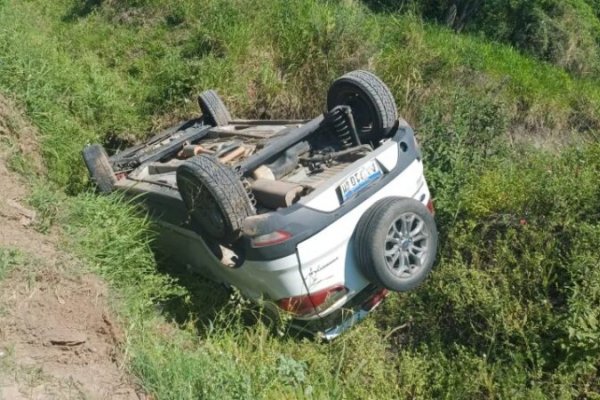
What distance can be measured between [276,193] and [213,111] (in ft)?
7.55

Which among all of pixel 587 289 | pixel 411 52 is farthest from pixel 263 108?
pixel 587 289

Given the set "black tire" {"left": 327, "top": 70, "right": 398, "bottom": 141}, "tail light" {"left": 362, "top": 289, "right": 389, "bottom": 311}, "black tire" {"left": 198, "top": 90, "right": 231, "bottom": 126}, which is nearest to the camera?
"tail light" {"left": 362, "top": 289, "right": 389, "bottom": 311}

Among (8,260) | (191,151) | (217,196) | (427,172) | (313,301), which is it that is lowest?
(427,172)

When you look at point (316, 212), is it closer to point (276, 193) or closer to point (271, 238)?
point (271, 238)

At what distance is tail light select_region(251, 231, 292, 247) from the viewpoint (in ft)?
13.5

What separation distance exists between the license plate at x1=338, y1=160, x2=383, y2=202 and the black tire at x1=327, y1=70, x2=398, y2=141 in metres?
0.76

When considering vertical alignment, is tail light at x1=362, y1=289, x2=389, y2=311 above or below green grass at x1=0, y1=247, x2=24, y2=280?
below

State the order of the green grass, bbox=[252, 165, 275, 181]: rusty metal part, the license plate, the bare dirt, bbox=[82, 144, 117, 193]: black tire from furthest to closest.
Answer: bbox=[82, 144, 117, 193]: black tire → bbox=[252, 165, 275, 181]: rusty metal part → the license plate → the green grass → the bare dirt

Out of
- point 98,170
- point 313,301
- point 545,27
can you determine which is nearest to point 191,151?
point 98,170

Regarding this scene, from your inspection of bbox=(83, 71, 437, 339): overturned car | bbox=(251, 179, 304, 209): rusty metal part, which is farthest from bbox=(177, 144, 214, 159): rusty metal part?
bbox=(251, 179, 304, 209): rusty metal part

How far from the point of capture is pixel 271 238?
13.6ft

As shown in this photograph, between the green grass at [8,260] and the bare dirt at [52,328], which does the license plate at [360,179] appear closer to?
the bare dirt at [52,328]

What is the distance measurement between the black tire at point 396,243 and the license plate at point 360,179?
0.54 feet

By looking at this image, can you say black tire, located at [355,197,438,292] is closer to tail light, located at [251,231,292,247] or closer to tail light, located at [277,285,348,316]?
tail light, located at [277,285,348,316]
